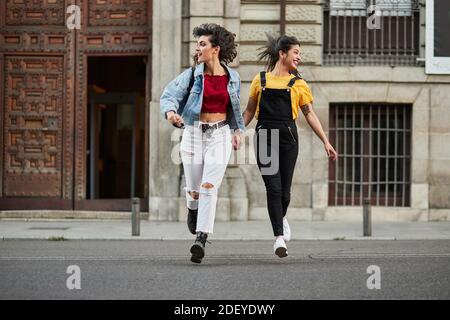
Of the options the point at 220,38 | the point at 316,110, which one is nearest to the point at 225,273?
the point at 220,38

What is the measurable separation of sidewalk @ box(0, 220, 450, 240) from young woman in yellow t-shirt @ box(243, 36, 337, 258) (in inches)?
162

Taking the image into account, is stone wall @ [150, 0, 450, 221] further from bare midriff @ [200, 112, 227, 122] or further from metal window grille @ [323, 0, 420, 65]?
bare midriff @ [200, 112, 227, 122]

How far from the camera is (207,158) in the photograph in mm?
8484

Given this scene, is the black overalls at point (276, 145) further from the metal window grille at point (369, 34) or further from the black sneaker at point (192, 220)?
the metal window grille at point (369, 34)

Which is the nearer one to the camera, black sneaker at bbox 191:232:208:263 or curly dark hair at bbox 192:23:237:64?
black sneaker at bbox 191:232:208:263

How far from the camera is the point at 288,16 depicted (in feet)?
53.6

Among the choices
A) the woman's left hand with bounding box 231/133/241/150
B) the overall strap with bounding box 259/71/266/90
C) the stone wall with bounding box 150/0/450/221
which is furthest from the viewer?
the stone wall with bounding box 150/0/450/221

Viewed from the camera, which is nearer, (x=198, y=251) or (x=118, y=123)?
(x=198, y=251)

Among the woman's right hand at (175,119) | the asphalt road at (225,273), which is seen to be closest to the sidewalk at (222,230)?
the asphalt road at (225,273)

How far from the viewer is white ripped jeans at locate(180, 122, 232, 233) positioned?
8.45 m

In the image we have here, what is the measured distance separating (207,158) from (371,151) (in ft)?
28.4

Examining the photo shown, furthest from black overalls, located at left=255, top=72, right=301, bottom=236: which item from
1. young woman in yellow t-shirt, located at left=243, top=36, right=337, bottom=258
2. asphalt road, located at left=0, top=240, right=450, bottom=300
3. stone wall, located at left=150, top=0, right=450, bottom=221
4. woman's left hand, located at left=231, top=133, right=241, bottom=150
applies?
stone wall, located at left=150, top=0, right=450, bottom=221

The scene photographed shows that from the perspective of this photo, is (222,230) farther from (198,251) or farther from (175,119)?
(175,119)
